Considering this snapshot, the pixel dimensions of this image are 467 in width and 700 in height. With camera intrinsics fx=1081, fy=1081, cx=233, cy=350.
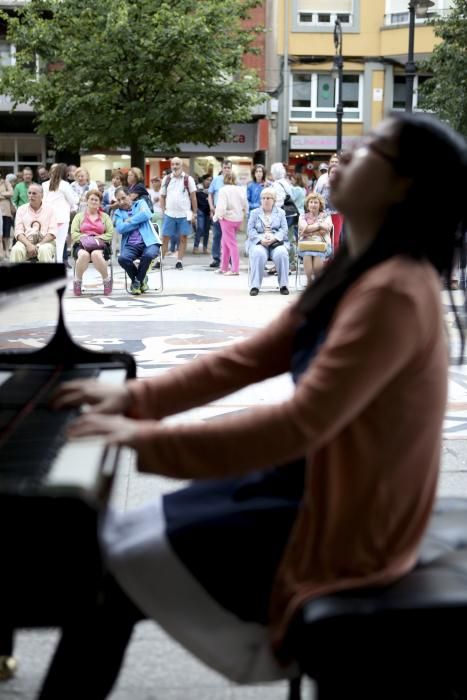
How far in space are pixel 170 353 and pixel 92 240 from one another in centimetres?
559

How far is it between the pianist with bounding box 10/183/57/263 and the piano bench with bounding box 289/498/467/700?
11.7 metres

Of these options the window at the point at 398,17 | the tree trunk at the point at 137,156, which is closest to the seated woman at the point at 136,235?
the tree trunk at the point at 137,156

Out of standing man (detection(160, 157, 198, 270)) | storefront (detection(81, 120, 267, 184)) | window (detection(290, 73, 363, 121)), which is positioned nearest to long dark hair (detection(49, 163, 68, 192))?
standing man (detection(160, 157, 198, 270))

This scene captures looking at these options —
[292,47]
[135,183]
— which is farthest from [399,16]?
[135,183]

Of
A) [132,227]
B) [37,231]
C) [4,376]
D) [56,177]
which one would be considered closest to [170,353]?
[37,231]

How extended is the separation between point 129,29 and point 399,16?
60.6 ft

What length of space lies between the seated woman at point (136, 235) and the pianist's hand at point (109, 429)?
1221 cm

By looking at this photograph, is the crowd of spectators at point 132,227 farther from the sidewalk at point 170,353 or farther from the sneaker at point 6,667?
the sneaker at point 6,667

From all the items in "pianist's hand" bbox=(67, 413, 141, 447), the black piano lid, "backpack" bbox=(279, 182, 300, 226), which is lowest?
"backpack" bbox=(279, 182, 300, 226)

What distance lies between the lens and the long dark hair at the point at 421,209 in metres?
2.16

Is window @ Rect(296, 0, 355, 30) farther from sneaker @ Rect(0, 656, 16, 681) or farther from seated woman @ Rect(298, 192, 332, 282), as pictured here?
sneaker @ Rect(0, 656, 16, 681)

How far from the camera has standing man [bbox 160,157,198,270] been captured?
18188 millimetres

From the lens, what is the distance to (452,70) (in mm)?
26625

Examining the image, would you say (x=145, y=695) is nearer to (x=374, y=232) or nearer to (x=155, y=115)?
(x=374, y=232)
